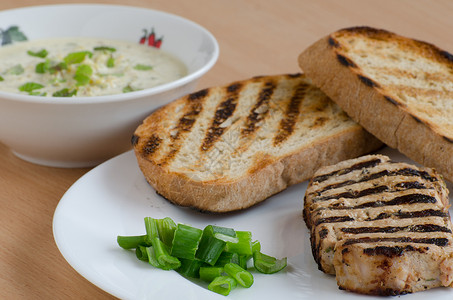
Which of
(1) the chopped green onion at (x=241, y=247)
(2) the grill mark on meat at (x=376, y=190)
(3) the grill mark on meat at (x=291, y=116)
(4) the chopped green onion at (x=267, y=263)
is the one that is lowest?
(4) the chopped green onion at (x=267, y=263)

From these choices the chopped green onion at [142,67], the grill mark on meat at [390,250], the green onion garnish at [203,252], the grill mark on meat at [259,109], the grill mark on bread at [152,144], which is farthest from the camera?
the chopped green onion at [142,67]

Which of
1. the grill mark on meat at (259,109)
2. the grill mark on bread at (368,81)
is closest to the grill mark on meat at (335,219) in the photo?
the grill mark on meat at (259,109)

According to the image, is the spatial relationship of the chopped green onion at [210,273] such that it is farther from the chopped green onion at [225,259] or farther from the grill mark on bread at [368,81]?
the grill mark on bread at [368,81]

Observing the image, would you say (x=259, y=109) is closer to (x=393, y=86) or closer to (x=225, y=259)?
(x=393, y=86)

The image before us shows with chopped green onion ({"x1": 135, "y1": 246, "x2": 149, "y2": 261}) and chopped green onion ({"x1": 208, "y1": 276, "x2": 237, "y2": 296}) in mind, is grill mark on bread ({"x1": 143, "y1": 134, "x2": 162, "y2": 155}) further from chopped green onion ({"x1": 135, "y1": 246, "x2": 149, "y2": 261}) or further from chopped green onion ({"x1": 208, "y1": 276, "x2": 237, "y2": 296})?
chopped green onion ({"x1": 208, "y1": 276, "x2": 237, "y2": 296})

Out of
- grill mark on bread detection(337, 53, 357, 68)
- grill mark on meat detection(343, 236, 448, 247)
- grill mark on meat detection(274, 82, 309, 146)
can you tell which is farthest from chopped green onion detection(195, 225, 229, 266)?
grill mark on bread detection(337, 53, 357, 68)

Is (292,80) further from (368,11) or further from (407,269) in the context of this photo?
(368,11)

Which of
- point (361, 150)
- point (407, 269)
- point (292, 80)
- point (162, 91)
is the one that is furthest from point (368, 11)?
point (407, 269)
